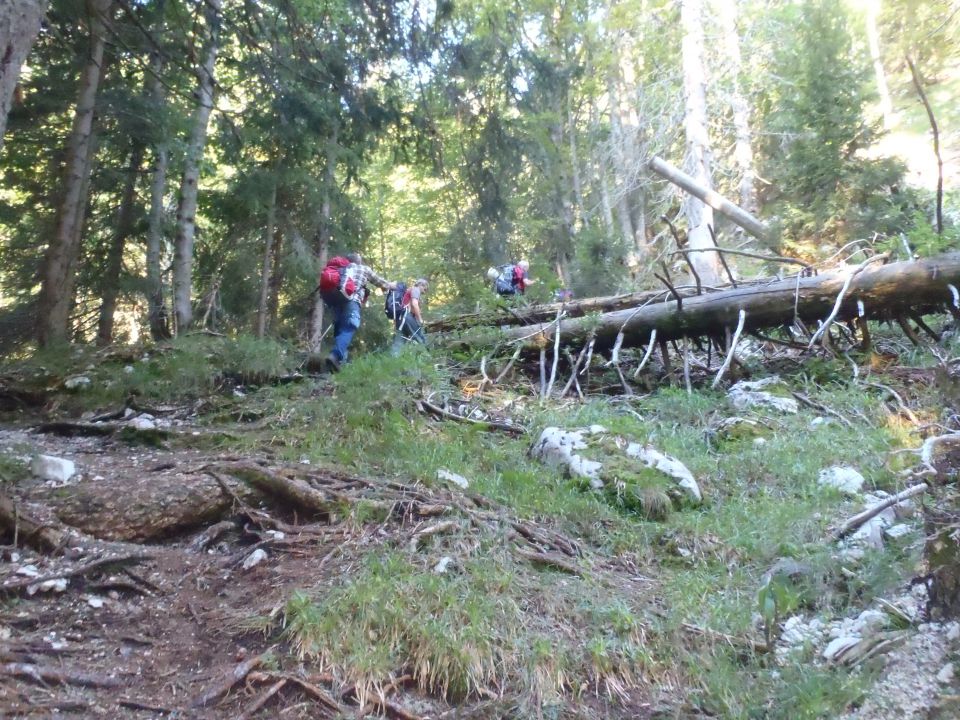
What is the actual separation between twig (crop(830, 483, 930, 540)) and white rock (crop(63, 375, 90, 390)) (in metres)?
6.31

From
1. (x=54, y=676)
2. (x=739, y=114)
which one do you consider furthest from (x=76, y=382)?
(x=739, y=114)

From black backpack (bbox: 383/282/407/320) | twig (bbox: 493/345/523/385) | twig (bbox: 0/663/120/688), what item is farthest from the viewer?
black backpack (bbox: 383/282/407/320)

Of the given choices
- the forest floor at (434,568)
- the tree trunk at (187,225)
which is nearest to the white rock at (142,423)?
the forest floor at (434,568)

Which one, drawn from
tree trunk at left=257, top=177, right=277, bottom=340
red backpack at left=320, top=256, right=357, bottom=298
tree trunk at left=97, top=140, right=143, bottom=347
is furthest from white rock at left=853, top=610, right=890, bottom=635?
tree trunk at left=97, top=140, right=143, bottom=347

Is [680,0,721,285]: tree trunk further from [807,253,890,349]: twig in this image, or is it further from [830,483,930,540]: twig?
[830,483,930,540]: twig

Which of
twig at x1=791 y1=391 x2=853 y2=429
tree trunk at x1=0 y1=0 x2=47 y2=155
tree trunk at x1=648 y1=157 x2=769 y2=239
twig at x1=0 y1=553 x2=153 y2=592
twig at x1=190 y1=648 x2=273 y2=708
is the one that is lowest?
twig at x1=190 y1=648 x2=273 y2=708

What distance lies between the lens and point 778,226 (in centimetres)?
1211

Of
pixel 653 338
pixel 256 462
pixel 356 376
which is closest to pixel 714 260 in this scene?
pixel 653 338

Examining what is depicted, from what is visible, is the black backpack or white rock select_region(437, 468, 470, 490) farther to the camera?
the black backpack

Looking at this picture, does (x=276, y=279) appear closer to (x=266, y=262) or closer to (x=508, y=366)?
(x=266, y=262)

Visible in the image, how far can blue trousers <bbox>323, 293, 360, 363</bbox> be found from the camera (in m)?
8.75

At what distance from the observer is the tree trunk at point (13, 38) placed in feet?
11.5

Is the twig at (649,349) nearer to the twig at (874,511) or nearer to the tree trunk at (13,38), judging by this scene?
the twig at (874,511)

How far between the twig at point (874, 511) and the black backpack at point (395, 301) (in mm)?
6673
